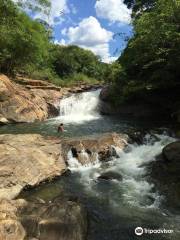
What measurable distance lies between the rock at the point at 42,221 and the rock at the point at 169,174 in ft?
10.0

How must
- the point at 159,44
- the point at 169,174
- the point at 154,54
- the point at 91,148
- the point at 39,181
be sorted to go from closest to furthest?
the point at 39,181, the point at 169,174, the point at 91,148, the point at 159,44, the point at 154,54

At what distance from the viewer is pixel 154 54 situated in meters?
19.7

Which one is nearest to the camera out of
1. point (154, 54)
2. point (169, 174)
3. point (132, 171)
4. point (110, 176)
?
point (169, 174)

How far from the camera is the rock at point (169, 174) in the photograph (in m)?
10.5

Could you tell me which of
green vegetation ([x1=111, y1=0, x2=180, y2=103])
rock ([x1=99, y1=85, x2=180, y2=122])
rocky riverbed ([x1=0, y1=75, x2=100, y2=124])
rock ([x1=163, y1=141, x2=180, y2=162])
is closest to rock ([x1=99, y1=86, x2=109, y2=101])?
rock ([x1=99, y1=85, x2=180, y2=122])

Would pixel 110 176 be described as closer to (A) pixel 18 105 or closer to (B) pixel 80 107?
(A) pixel 18 105

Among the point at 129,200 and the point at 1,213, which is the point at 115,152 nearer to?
the point at 129,200

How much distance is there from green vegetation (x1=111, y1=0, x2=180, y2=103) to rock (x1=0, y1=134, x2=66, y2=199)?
27.4 ft

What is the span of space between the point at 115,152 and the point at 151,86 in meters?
6.83

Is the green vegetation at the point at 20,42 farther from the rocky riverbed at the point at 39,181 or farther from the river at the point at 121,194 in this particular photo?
the rocky riverbed at the point at 39,181

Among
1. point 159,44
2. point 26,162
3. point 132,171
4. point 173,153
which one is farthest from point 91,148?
point 159,44

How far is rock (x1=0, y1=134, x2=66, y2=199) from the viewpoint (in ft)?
36.1

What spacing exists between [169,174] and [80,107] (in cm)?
1648

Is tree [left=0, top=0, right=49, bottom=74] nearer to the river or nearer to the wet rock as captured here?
the river
